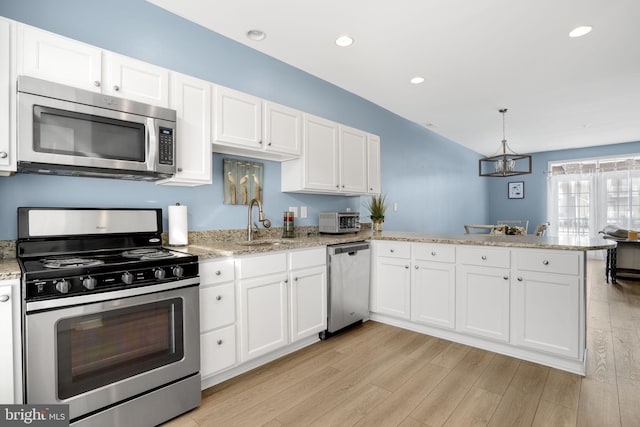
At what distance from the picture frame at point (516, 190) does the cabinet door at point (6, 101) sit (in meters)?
9.74

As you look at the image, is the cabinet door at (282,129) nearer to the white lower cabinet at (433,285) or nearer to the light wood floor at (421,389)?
the white lower cabinet at (433,285)

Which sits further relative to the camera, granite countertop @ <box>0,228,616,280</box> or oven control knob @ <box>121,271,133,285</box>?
granite countertop @ <box>0,228,616,280</box>

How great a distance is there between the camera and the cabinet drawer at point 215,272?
198cm

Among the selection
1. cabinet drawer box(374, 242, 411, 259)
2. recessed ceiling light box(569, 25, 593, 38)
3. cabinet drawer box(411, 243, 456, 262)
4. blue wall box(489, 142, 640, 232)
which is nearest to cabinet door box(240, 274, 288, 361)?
cabinet drawer box(374, 242, 411, 259)

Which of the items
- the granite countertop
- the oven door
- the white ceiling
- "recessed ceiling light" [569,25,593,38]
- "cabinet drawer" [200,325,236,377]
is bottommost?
"cabinet drawer" [200,325,236,377]

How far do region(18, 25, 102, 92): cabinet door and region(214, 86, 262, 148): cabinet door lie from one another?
773 mm

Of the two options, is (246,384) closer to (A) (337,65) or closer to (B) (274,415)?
(B) (274,415)

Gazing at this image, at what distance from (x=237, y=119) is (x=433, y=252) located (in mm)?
2040

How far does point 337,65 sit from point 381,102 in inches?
53.0

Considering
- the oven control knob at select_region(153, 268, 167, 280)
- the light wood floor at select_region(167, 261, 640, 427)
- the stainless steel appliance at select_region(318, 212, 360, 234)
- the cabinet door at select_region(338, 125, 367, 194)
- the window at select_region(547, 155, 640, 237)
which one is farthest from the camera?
the window at select_region(547, 155, 640, 237)

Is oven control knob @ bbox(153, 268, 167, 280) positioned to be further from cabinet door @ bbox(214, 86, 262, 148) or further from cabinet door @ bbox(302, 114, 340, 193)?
cabinet door @ bbox(302, 114, 340, 193)

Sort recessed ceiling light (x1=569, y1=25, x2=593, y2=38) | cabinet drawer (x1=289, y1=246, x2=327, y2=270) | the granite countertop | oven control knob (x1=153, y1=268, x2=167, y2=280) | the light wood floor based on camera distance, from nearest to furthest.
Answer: oven control knob (x1=153, y1=268, x2=167, y2=280) < the light wood floor < the granite countertop < cabinet drawer (x1=289, y1=246, x2=327, y2=270) < recessed ceiling light (x1=569, y1=25, x2=593, y2=38)

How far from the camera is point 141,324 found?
5.46 ft

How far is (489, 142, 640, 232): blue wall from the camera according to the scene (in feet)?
24.3
